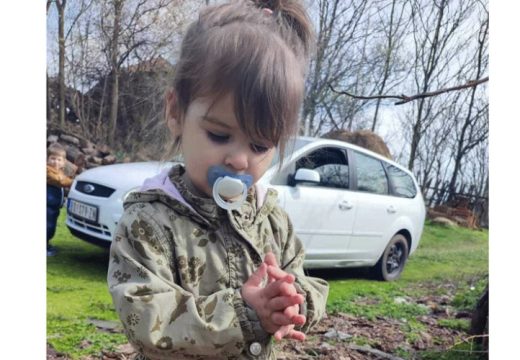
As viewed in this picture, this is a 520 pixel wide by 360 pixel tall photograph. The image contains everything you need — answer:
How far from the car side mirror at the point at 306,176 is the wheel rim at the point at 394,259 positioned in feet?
1.16

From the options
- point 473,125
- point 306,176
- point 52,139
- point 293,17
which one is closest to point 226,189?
point 293,17

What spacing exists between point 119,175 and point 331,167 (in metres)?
0.55

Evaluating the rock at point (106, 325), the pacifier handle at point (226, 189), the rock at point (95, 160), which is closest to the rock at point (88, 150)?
the rock at point (95, 160)

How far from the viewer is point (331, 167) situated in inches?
56.8

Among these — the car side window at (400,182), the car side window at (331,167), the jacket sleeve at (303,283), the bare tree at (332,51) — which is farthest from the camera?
the car side window at (400,182)

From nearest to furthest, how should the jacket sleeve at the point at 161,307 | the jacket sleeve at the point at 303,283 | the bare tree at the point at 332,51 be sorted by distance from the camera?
the jacket sleeve at the point at 161,307, the jacket sleeve at the point at 303,283, the bare tree at the point at 332,51

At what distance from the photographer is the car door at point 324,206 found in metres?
1.35

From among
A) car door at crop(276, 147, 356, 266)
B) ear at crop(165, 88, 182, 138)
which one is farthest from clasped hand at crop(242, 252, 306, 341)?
car door at crop(276, 147, 356, 266)

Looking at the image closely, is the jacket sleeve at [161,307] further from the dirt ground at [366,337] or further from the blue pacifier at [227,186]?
the dirt ground at [366,337]

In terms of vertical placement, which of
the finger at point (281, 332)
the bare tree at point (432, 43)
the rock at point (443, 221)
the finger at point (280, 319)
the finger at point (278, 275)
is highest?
the bare tree at point (432, 43)

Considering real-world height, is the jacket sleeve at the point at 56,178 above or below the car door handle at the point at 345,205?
above

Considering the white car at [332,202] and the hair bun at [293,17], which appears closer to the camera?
the hair bun at [293,17]

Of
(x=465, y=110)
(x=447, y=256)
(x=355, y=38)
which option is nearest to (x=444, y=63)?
(x=465, y=110)

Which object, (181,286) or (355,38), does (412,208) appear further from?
(181,286)
